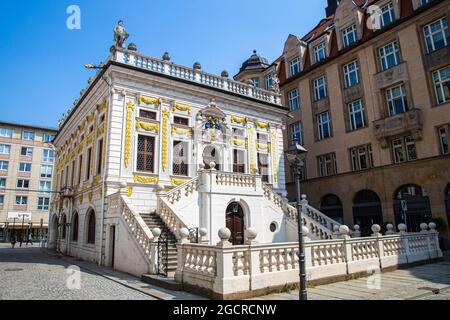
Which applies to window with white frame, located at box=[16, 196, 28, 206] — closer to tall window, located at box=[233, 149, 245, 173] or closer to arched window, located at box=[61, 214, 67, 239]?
arched window, located at box=[61, 214, 67, 239]

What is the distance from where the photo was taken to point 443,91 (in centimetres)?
2105

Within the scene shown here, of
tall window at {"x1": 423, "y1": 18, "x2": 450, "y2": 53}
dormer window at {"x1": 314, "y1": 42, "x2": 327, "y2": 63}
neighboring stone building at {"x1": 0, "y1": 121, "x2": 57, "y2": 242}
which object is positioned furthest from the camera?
neighboring stone building at {"x1": 0, "y1": 121, "x2": 57, "y2": 242}

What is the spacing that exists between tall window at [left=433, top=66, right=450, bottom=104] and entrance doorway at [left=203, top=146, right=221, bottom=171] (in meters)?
14.9

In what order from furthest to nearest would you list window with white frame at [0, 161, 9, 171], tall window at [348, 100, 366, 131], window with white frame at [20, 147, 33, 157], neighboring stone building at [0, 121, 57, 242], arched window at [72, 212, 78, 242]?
1. window with white frame at [20, 147, 33, 157]
2. window with white frame at [0, 161, 9, 171]
3. neighboring stone building at [0, 121, 57, 242]
4. tall window at [348, 100, 366, 131]
5. arched window at [72, 212, 78, 242]

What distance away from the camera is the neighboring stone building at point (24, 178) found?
51.9 metres

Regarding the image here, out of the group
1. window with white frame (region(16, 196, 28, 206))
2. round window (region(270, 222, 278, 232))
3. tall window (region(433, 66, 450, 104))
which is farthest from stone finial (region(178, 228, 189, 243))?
window with white frame (region(16, 196, 28, 206))

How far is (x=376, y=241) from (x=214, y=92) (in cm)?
1312

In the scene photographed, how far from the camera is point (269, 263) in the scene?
930 cm

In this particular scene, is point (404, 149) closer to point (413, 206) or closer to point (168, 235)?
point (413, 206)

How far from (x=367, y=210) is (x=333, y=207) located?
123 inches

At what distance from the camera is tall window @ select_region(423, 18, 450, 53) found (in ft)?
69.0
